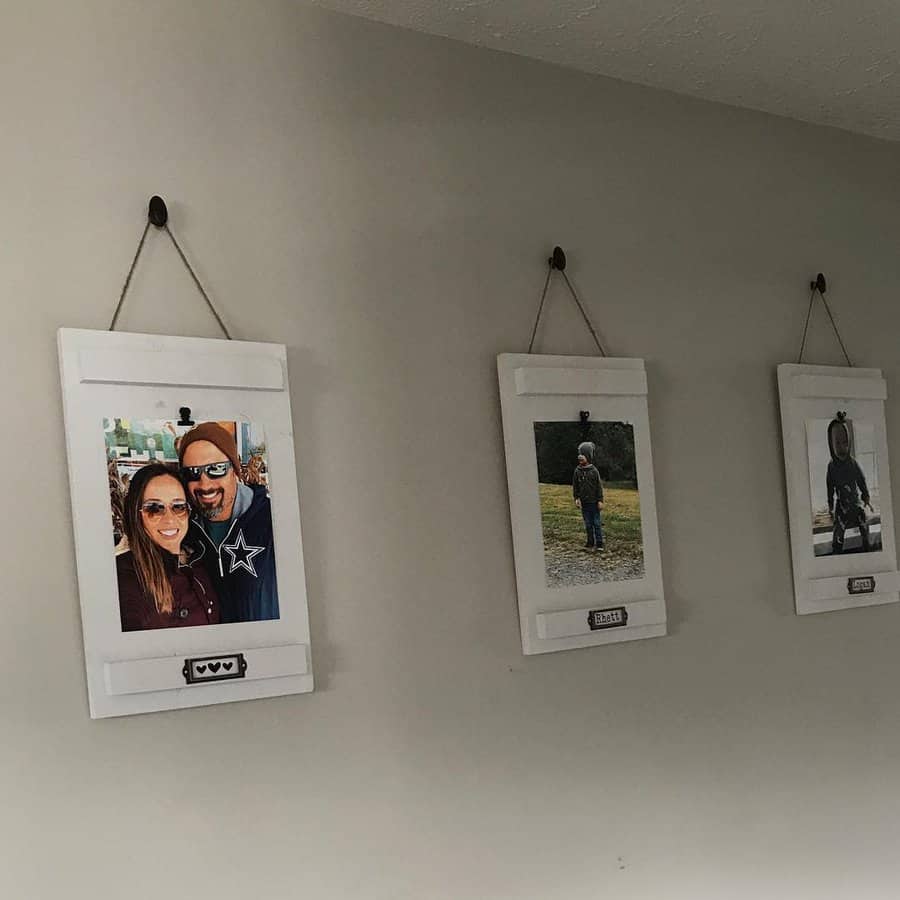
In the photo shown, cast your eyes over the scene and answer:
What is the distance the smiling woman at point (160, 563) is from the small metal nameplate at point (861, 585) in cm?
129

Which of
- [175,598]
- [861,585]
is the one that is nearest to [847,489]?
[861,585]

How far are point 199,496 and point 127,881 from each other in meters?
0.47

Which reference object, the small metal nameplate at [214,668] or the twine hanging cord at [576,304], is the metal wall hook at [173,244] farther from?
the twine hanging cord at [576,304]

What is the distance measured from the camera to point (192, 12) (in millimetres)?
1583

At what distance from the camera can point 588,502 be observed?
189cm

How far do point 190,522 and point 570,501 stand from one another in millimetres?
646

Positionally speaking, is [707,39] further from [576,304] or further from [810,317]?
[810,317]

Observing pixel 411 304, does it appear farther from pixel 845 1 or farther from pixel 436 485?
pixel 845 1

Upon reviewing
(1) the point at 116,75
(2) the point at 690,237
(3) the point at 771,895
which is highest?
(1) the point at 116,75

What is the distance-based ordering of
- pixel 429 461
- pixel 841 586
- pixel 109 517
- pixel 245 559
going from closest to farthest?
pixel 109 517, pixel 245 559, pixel 429 461, pixel 841 586

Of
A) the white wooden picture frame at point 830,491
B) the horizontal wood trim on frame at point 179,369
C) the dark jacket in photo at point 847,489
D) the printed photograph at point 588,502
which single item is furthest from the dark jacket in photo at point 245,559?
the dark jacket in photo at point 847,489

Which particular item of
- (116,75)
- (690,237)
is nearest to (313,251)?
(116,75)

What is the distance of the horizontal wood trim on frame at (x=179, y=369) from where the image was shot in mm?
1429

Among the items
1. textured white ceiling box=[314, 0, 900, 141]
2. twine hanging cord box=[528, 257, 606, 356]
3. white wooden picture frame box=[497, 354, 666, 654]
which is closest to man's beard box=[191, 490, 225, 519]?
white wooden picture frame box=[497, 354, 666, 654]
